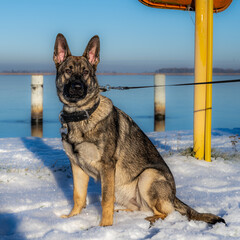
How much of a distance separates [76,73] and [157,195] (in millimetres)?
1475

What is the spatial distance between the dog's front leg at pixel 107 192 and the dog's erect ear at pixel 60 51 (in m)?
1.23

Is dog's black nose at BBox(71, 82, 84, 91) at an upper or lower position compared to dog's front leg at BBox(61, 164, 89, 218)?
upper

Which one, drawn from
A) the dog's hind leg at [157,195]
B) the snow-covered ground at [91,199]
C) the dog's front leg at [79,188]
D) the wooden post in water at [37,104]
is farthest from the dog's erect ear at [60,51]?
the wooden post in water at [37,104]

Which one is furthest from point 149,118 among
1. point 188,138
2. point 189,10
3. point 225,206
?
point 225,206

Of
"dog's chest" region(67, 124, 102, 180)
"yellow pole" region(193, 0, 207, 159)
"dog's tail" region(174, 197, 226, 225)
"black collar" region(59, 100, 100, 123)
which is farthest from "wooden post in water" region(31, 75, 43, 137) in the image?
"dog's tail" region(174, 197, 226, 225)

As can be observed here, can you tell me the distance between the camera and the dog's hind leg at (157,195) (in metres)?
3.65

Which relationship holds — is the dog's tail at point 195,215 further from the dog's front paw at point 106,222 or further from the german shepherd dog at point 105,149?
the dog's front paw at point 106,222

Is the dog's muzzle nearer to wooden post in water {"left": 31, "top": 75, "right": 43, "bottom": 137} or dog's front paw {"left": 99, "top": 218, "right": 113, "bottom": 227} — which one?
dog's front paw {"left": 99, "top": 218, "right": 113, "bottom": 227}

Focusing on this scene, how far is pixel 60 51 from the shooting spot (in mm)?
3869

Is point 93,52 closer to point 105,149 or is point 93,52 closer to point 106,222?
point 105,149

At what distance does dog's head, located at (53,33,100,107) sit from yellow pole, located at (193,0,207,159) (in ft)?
8.54

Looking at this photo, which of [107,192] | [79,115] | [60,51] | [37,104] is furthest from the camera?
[37,104]

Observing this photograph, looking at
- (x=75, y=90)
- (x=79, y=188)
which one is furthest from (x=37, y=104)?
(x=75, y=90)

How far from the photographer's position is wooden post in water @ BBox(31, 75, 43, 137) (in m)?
13.1
